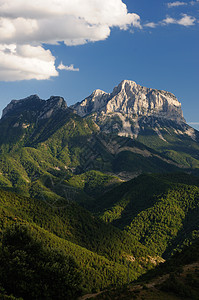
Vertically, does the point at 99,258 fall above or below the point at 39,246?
below

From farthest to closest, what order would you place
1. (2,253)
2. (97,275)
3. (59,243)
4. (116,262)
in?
(116,262) → (59,243) → (97,275) → (2,253)

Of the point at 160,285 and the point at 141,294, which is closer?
the point at 141,294

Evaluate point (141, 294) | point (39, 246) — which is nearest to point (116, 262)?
point (39, 246)

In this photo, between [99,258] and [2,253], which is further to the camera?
[99,258]

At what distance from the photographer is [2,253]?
3034 inches

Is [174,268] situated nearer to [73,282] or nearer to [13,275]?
[73,282]

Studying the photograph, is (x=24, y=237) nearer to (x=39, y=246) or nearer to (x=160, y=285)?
(x=39, y=246)

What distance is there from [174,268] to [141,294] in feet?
64.2

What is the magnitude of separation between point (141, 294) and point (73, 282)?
24.2m

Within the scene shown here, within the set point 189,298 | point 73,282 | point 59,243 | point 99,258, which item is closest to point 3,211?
point 59,243

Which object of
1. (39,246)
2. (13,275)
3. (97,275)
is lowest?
(97,275)

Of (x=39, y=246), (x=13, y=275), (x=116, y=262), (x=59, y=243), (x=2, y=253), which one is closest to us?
(x=13, y=275)

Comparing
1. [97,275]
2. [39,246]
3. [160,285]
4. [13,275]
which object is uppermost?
[160,285]

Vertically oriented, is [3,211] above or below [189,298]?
below
